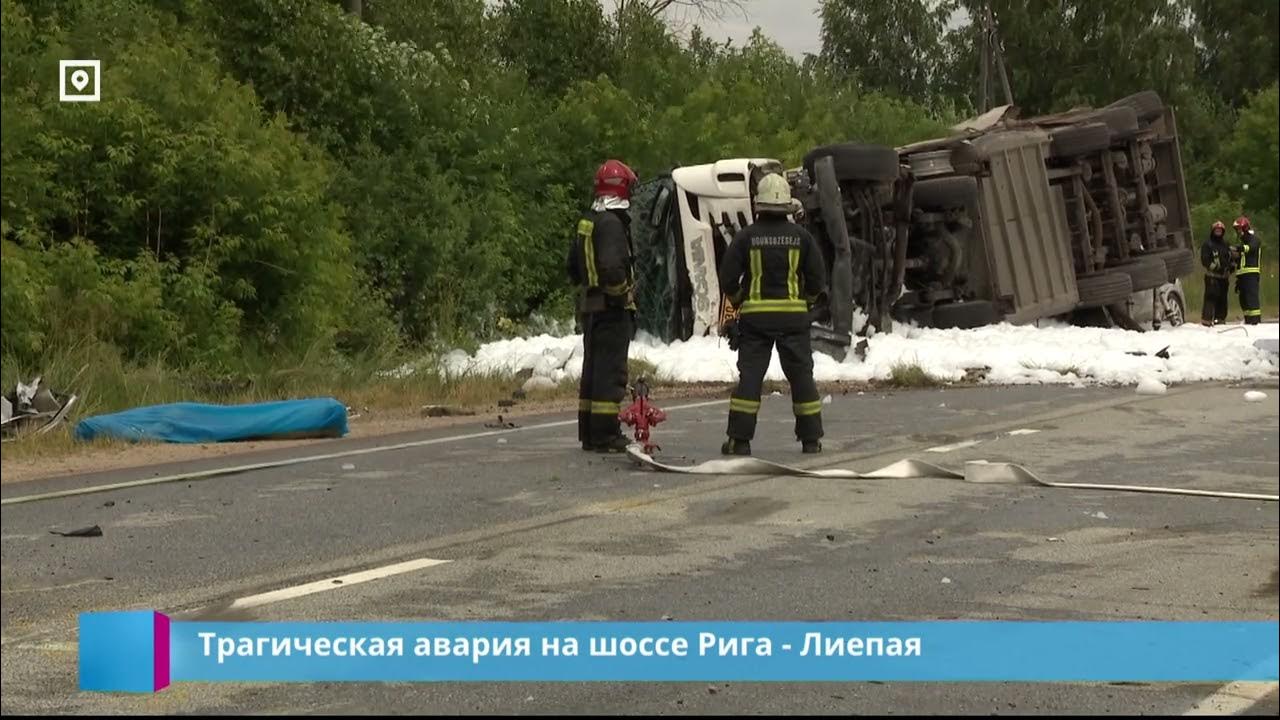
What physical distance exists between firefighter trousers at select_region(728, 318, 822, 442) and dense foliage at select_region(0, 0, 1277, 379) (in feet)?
5.59

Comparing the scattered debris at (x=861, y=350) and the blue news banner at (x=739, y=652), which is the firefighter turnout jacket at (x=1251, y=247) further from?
the scattered debris at (x=861, y=350)

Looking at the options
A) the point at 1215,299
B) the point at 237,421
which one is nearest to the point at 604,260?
the point at 237,421

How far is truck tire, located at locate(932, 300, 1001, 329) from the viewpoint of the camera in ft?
66.1

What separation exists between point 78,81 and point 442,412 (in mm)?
11481

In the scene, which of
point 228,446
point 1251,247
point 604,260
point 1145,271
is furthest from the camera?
point 1145,271

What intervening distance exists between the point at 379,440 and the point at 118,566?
5376mm

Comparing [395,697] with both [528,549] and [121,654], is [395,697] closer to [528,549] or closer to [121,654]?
[121,654]

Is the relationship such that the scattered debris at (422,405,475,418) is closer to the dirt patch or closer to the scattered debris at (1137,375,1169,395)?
the dirt patch

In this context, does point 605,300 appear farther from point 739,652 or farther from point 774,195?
point 739,652

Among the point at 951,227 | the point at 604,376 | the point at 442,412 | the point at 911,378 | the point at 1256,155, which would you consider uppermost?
the point at 951,227

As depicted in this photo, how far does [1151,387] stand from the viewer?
50.1 ft

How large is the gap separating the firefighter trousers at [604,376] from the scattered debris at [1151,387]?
18.7ft

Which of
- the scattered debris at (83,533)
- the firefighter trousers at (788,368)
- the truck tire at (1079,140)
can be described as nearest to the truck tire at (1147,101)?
the firefighter trousers at (788,368)

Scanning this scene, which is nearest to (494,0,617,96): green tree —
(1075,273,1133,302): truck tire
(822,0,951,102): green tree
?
(1075,273,1133,302): truck tire
